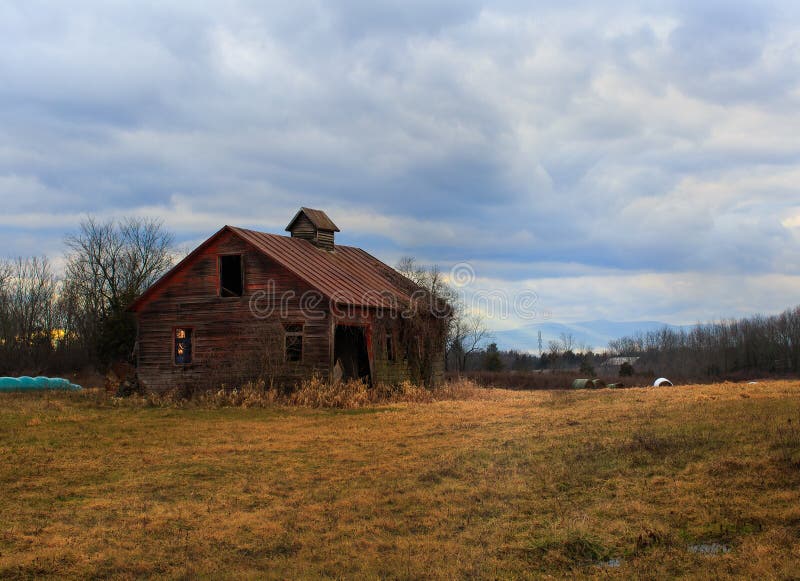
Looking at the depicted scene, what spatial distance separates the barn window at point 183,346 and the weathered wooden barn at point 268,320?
0.13 ft

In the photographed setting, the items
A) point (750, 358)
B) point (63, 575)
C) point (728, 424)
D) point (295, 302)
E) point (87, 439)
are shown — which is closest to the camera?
point (63, 575)

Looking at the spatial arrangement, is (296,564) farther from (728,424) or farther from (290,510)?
(728,424)

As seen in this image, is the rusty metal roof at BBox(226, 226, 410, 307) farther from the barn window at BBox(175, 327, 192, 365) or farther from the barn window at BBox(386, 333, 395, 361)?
the barn window at BBox(175, 327, 192, 365)

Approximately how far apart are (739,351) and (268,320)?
64.3 m

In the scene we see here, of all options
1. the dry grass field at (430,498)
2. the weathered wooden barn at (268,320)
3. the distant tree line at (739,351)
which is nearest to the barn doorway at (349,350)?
the weathered wooden barn at (268,320)

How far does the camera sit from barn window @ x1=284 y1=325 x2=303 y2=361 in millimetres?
26141

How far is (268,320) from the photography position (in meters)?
26.5

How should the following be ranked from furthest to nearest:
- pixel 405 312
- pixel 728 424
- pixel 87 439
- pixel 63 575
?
pixel 405 312 → pixel 87 439 → pixel 728 424 → pixel 63 575

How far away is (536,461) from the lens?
1213 cm

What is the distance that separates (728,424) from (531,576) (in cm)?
720

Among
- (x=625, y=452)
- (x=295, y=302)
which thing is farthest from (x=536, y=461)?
(x=295, y=302)

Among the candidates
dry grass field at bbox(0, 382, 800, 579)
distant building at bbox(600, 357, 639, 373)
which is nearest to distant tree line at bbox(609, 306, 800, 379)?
distant building at bbox(600, 357, 639, 373)

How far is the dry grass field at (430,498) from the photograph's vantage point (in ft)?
25.6

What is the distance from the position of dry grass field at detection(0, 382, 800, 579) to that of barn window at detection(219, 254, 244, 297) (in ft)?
35.3
